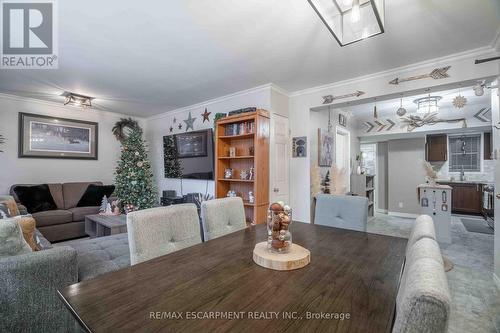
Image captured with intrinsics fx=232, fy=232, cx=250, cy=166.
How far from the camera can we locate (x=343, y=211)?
2045mm

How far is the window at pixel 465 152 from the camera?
609 centimetres

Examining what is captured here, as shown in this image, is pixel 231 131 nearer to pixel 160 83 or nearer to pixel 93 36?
pixel 160 83

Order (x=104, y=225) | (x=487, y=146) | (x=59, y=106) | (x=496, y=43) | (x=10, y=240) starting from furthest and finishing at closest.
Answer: (x=487, y=146) < (x=59, y=106) < (x=104, y=225) < (x=496, y=43) < (x=10, y=240)

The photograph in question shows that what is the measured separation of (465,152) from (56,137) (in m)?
9.65

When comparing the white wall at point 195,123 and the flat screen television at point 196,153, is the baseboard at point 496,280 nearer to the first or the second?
the white wall at point 195,123

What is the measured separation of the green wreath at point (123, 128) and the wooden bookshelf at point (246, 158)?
2.56m

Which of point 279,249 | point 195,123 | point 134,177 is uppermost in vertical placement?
point 195,123

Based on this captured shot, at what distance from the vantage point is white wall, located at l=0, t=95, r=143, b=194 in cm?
393

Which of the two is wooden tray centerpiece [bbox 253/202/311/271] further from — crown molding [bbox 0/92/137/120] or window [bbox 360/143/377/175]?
window [bbox 360/143/377/175]

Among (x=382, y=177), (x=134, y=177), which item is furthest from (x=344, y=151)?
(x=134, y=177)

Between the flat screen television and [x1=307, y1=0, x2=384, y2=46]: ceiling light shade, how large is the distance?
2.80 m

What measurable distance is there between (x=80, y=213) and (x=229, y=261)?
3.94 m

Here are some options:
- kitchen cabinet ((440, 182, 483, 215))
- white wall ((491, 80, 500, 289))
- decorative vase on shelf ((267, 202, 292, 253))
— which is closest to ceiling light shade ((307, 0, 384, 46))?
decorative vase on shelf ((267, 202, 292, 253))

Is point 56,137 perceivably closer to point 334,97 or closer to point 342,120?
point 334,97
